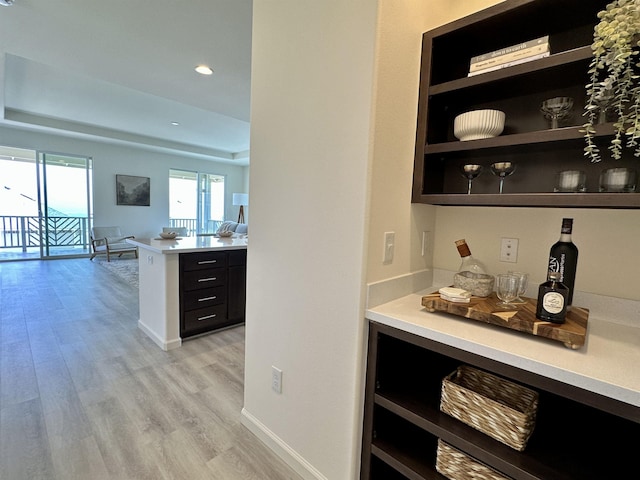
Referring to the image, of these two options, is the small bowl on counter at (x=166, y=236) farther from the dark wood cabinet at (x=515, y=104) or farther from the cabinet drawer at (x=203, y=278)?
the dark wood cabinet at (x=515, y=104)

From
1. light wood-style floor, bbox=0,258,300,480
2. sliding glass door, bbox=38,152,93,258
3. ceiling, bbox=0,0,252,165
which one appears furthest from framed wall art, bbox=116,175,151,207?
light wood-style floor, bbox=0,258,300,480

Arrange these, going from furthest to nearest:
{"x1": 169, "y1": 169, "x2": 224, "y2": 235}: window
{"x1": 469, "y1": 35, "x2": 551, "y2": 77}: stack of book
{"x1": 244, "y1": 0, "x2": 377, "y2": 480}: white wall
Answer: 1. {"x1": 169, "y1": 169, "x2": 224, "y2": 235}: window
2. {"x1": 244, "y1": 0, "x2": 377, "y2": 480}: white wall
3. {"x1": 469, "y1": 35, "x2": 551, "y2": 77}: stack of book

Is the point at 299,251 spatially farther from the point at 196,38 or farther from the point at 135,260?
the point at 135,260

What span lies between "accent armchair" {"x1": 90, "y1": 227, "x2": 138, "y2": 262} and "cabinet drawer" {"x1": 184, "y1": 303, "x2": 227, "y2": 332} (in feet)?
15.5

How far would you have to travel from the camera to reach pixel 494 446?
0.97 metres

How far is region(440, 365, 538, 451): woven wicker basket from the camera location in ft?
3.11

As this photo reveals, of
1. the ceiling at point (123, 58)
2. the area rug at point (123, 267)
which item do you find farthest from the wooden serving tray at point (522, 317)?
the area rug at point (123, 267)

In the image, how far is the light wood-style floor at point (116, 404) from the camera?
1509mm

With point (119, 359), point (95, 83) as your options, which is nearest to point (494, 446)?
point (119, 359)

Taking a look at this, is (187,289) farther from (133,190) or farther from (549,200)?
(133,190)

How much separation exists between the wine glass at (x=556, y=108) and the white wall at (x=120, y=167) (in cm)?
829

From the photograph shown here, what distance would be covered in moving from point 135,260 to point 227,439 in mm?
6271

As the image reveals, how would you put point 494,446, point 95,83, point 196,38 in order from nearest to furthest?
point 494,446
point 196,38
point 95,83

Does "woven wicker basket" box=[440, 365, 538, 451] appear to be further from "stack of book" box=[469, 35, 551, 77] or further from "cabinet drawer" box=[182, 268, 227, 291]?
"cabinet drawer" box=[182, 268, 227, 291]
